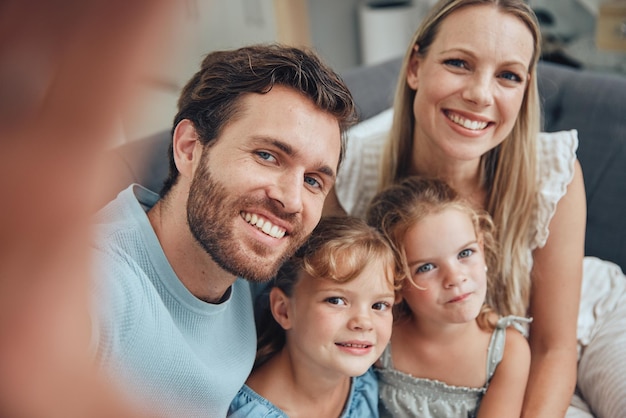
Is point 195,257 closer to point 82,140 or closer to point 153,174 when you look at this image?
point 153,174

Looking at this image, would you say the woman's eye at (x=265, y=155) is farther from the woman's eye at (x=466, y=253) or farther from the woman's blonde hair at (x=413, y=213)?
the woman's eye at (x=466, y=253)

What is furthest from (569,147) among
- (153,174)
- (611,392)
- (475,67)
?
(153,174)

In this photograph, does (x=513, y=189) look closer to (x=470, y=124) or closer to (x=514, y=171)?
(x=514, y=171)

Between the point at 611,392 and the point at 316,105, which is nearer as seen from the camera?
the point at 316,105

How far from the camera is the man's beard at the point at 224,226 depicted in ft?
3.07

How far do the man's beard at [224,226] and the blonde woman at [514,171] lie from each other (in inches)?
20.8

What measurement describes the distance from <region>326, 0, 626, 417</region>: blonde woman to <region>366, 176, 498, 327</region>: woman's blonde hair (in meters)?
0.06

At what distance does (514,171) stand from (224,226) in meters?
0.74

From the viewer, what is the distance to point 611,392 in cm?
132

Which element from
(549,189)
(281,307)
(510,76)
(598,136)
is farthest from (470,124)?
(598,136)

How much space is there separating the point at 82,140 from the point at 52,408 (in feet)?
0.20

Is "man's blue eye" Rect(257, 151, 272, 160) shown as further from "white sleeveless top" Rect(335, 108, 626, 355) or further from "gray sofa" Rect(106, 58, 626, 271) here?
"gray sofa" Rect(106, 58, 626, 271)

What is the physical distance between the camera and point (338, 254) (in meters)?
1.13

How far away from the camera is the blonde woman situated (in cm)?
131
